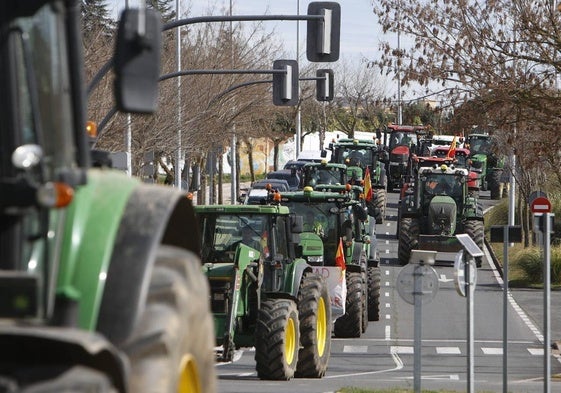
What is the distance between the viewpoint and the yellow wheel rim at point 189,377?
23.3 feet

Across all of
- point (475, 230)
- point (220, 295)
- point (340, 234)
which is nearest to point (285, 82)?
point (340, 234)

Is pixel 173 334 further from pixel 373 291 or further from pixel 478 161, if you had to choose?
pixel 478 161

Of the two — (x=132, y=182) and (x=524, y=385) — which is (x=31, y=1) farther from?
(x=524, y=385)

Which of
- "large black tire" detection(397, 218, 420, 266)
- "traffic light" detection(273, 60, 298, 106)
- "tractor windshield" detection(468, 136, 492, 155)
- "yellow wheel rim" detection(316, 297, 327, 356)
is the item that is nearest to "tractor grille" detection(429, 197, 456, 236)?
"large black tire" detection(397, 218, 420, 266)

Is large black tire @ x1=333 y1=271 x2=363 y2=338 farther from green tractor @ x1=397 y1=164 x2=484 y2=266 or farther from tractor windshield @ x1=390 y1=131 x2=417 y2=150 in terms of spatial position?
tractor windshield @ x1=390 y1=131 x2=417 y2=150

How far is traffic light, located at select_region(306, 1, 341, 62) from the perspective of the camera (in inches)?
973

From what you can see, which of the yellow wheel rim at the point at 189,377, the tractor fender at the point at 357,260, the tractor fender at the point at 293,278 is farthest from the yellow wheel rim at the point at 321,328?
the yellow wheel rim at the point at 189,377

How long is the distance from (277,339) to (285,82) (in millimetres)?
10724

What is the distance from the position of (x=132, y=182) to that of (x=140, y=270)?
941 mm

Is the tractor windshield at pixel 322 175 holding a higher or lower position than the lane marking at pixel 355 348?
higher

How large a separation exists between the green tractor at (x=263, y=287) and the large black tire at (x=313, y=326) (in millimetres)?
14

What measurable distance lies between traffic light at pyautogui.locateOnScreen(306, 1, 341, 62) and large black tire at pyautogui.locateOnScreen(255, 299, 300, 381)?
508 centimetres

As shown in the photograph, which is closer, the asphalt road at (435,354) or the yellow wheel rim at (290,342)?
the yellow wheel rim at (290,342)

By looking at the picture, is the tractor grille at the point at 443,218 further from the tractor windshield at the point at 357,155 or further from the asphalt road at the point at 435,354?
the tractor windshield at the point at 357,155
